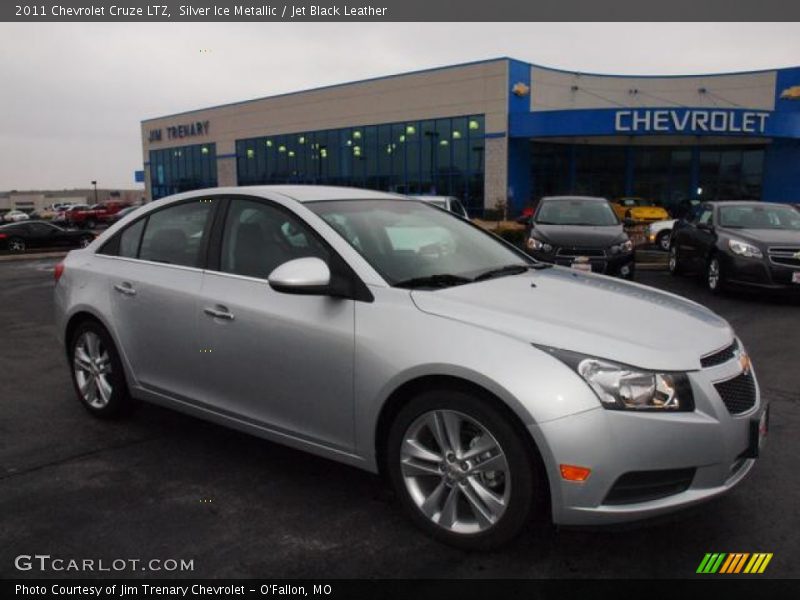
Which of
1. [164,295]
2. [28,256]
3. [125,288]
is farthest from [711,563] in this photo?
[28,256]

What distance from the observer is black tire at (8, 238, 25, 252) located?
946 inches

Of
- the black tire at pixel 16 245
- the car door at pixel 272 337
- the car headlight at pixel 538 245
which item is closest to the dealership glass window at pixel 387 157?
the black tire at pixel 16 245

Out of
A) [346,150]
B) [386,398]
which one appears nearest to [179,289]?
[386,398]

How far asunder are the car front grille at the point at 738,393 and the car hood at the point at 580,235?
7.35m

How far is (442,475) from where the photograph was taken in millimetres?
2998

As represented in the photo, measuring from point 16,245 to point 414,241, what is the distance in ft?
81.4

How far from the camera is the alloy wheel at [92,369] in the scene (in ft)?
15.2

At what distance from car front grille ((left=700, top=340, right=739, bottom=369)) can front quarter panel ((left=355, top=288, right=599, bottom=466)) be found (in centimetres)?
62

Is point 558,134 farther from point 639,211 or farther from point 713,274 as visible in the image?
point 713,274

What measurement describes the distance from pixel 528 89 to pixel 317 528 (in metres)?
35.6

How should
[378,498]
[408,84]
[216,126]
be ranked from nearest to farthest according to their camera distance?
[378,498] → [408,84] → [216,126]

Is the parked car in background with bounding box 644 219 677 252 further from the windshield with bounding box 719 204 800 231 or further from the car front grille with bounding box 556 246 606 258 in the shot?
the car front grille with bounding box 556 246 606 258

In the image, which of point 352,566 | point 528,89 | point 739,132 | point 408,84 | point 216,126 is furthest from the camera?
point 216,126

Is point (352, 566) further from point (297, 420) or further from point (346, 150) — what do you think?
point (346, 150)
